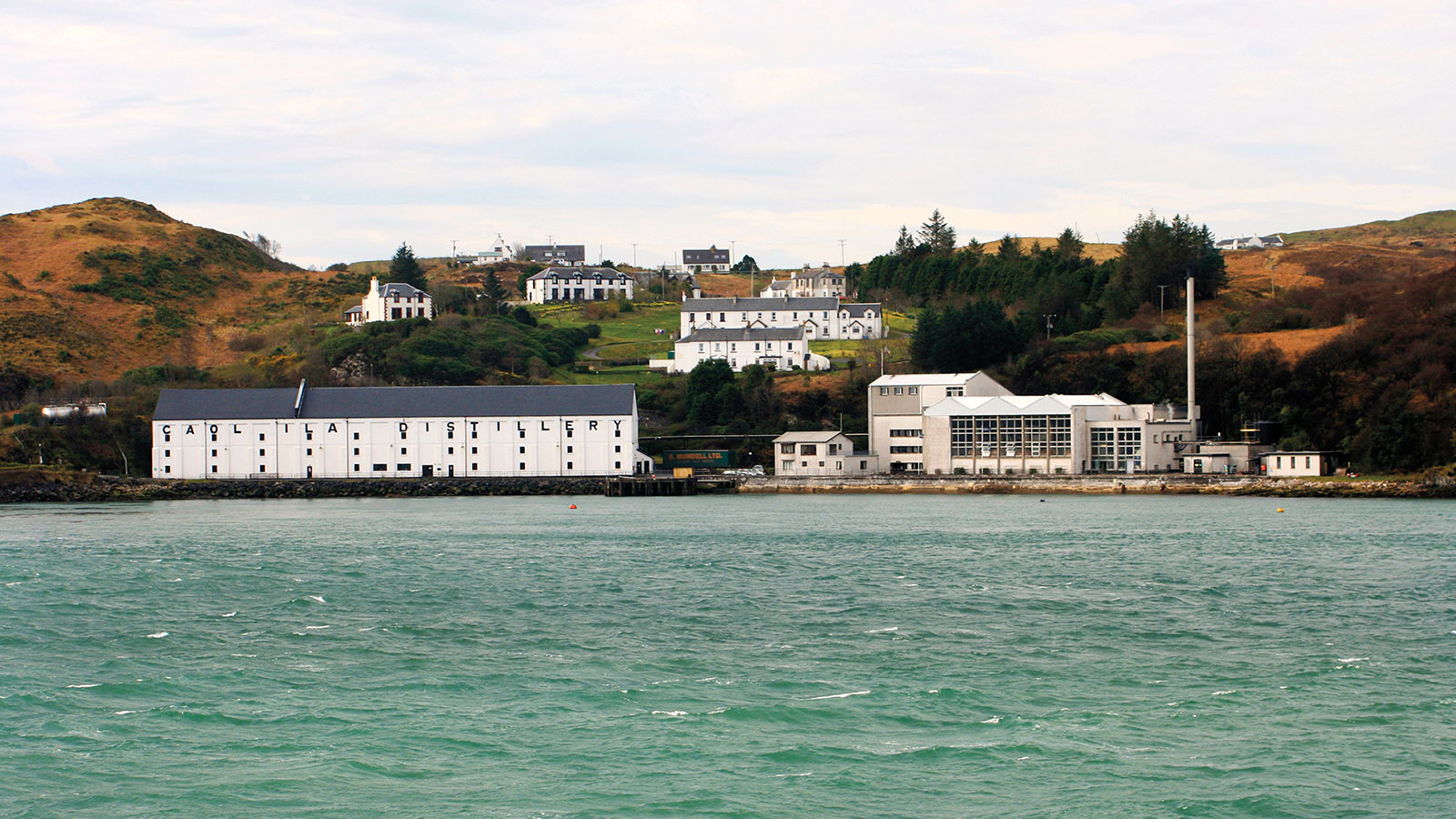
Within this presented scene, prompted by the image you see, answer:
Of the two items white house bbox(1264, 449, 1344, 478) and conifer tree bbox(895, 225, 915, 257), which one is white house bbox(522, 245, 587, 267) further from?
white house bbox(1264, 449, 1344, 478)

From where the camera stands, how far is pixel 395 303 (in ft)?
298

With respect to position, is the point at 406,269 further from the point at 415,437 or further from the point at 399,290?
the point at 415,437

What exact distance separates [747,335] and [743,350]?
1.29m

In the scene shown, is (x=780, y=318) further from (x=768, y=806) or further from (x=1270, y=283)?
(x=768, y=806)

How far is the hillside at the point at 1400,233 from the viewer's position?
125m

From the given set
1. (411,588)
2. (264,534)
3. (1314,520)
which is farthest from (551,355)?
(411,588)

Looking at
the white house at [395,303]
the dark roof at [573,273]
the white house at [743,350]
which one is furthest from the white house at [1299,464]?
the dark roof at [573,273]

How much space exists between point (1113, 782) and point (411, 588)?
15.8 metres

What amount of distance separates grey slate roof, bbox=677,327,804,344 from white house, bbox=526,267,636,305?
3056 cm

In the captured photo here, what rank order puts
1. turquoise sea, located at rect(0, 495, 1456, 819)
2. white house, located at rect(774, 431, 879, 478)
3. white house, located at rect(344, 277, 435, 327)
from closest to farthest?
turquoise sea, located at rect(0, 495, 1456, 819), white house, located at rect(774, 431, 879, 478), white house, located at rect(344, 277, 435, 327)

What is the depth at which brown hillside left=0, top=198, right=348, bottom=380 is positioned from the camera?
87.2m

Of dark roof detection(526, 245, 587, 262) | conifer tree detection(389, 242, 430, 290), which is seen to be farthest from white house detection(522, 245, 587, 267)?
conifer tree detection(389, 242, 430, 290)

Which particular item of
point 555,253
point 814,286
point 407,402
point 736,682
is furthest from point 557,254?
point 736,682

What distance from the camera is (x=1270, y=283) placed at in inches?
3812
